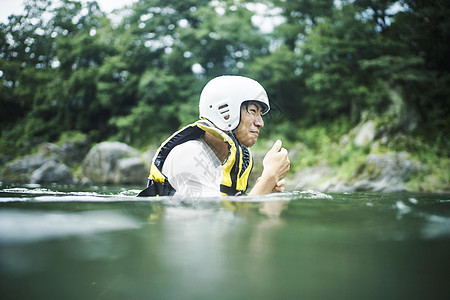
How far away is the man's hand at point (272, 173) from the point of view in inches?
101

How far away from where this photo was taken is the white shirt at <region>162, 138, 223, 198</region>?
2.24 meters

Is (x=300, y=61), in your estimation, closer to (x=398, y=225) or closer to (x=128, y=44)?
(x=128, y=44)

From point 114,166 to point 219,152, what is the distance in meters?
12.7

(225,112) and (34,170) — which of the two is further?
(34,170)

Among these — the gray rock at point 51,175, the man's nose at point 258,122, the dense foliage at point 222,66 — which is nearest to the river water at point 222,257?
the man's nose at point 258,122

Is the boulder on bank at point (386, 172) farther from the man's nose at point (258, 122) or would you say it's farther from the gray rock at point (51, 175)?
the gray rock at point (51, 175)

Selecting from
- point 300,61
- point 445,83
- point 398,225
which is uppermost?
point 300,61

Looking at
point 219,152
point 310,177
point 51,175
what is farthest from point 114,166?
point 219,152

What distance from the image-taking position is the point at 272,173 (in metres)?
2.59

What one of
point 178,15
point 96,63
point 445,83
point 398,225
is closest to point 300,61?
point 445,83

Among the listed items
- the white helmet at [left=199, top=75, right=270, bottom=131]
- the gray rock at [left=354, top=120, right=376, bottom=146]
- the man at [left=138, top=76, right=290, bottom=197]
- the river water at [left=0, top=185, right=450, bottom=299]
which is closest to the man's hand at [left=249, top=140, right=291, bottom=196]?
the man at [left=138, top=76, right=290, bottom=197]

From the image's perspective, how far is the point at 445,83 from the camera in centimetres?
1359

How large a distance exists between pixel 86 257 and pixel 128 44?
20.8 meters

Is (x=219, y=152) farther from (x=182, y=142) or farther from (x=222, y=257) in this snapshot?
(x=222, y=257)
